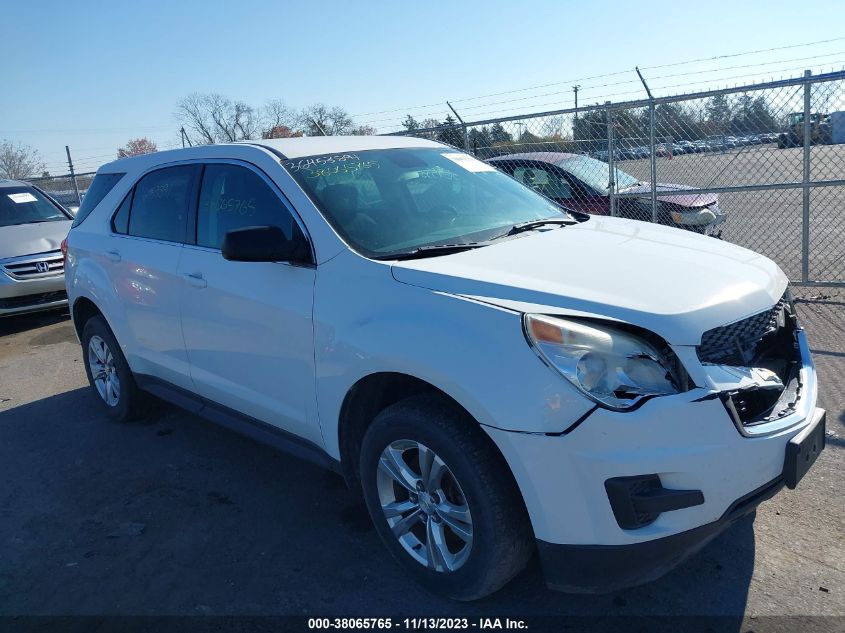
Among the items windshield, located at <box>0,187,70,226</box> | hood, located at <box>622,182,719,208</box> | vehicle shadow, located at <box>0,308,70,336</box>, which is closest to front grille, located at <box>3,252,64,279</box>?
vehicle shadow, located at <box>0,308,70,336</box>

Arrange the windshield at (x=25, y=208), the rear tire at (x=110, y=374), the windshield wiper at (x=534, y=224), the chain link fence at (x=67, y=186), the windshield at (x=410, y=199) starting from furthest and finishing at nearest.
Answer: the chain link fence at (x=67, y=186) < the windshield at (x=25, y=208) < the rear tire at (x=110, y=374) < the windshield wiper at (x=534, y=224) < the windshield at (x=410, y=199)

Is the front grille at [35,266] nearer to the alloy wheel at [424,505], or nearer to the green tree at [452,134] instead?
the green tree at [452,134]

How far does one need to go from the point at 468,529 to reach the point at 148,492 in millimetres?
2259

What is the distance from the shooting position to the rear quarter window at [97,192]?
16.6ft

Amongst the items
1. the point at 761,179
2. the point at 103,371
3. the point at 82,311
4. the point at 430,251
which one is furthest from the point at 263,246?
the point at 761,179

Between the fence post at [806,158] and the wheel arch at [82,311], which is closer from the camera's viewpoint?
the wheel arch at [82,311]

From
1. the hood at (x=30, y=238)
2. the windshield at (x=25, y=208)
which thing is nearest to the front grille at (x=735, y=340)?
the hood at (x=30, y=238)

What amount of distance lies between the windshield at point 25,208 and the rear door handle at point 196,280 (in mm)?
6984

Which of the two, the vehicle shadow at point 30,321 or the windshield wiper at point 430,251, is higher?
the windshield wiper at point 430,251

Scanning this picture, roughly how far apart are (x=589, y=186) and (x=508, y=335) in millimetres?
6281

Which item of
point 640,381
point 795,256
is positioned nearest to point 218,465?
point 640,381

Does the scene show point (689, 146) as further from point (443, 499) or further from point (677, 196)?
point (443, 499)

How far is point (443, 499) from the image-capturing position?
283cm

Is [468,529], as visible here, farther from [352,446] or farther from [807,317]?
[807,317]
